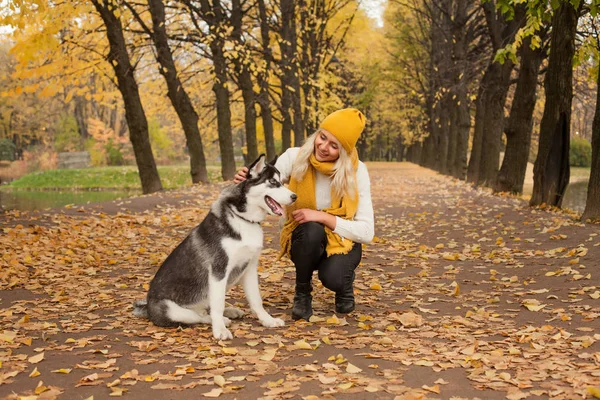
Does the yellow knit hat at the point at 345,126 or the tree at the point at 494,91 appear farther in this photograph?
the tree at the point at 494,91

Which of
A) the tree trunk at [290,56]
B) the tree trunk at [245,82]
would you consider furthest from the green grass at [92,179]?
the tree trunk at [290,56]

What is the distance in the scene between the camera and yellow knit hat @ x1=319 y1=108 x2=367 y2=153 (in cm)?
587

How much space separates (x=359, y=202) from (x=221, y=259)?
160cm

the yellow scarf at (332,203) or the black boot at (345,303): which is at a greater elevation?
the yellow scarf at (332,203)

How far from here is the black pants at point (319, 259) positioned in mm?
6070

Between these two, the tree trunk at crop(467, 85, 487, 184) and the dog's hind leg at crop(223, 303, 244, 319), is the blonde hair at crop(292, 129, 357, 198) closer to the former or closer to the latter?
the dog's hind leg at crop(223, 303, 244, 319)

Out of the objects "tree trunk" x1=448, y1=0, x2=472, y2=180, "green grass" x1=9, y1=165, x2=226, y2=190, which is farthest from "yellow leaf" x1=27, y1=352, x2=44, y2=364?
"green grass" x1=9, y1=165, x2=226, y2=190

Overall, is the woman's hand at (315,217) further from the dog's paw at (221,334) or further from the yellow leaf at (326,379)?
the yellow leaf at (326,379)

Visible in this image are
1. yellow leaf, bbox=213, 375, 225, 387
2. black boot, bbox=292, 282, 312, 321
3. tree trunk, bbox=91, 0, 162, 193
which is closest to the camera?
yellow leaf, bbox=213, 375, 225, 387

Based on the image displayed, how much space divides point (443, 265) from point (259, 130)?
29853mm

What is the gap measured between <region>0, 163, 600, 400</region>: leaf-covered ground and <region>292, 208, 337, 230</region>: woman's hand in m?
0.95

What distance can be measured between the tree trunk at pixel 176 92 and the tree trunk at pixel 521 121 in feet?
33.4

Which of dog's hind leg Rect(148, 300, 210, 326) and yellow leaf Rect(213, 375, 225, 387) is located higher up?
dog's hind leg Rect(148, 300, 210, 326)

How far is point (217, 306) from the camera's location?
543 centimetres
